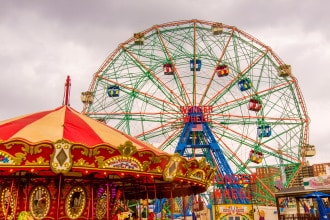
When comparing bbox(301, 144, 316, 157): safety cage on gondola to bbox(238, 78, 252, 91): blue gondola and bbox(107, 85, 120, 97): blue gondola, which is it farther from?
bbox(107, 85, 120, 97): blue gondola

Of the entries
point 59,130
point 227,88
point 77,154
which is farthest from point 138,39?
point 77,154

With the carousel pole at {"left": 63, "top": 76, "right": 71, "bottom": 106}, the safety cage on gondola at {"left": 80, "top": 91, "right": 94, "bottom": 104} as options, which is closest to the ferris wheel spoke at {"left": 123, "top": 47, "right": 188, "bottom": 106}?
the safety cage on gondola at {"left": 80, "top": 91, "right": 94, "bottom": 104}

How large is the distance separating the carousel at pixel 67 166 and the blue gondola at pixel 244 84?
11859 millimetres

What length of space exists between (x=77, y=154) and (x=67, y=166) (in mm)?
346

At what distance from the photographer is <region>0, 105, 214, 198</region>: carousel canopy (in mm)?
7891

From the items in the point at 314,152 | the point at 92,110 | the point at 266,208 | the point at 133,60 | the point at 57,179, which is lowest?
the point at 266,208

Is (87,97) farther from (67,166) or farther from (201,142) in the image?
(67,166)

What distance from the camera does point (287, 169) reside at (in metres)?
24.0

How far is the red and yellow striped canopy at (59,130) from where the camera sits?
→ 870 cm

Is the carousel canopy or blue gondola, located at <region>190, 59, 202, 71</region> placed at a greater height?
blue gondola, located at <region>190, 59, 202, 71</region>

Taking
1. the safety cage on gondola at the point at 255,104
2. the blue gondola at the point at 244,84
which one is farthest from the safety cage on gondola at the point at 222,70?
the safety cage on gondola at the point at 255,104

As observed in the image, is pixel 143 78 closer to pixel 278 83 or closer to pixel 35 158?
pixel 278 83

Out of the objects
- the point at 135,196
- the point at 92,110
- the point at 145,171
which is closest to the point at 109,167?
the point at 145,171

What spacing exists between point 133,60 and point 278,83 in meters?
9.51
